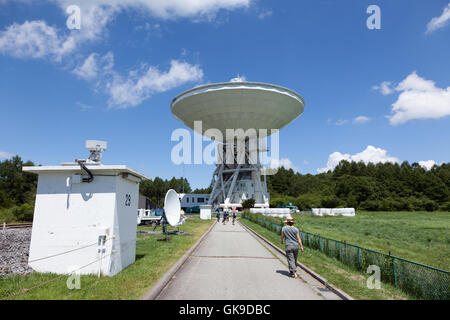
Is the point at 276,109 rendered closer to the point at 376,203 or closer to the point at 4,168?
the point at 376,203

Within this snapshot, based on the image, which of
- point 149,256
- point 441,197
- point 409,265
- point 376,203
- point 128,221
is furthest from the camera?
point 441,197

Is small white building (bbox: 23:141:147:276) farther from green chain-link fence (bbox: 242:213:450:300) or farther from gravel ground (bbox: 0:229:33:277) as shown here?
green chain-link fence (bbox: 242:213:450:300)

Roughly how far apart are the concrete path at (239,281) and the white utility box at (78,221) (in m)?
2.06

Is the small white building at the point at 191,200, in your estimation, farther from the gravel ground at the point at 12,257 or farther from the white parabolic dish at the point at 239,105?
the gravel ground at the point at 12,257

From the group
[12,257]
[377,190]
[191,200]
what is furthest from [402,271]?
[377,190]

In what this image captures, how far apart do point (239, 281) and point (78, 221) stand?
457cm

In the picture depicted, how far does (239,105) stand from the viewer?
117 ft

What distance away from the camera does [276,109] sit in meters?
36.2

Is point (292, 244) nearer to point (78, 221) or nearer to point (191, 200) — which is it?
point (78, 221)

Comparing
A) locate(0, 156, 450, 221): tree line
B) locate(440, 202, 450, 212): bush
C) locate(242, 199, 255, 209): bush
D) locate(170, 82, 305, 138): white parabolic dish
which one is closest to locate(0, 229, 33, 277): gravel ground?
locate(170, 82, 305, 138): white parabolic dish

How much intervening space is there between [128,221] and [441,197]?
83.5 meters

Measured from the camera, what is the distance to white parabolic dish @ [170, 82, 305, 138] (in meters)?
33.8

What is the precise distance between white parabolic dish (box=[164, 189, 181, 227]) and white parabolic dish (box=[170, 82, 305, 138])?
72.7 ft
